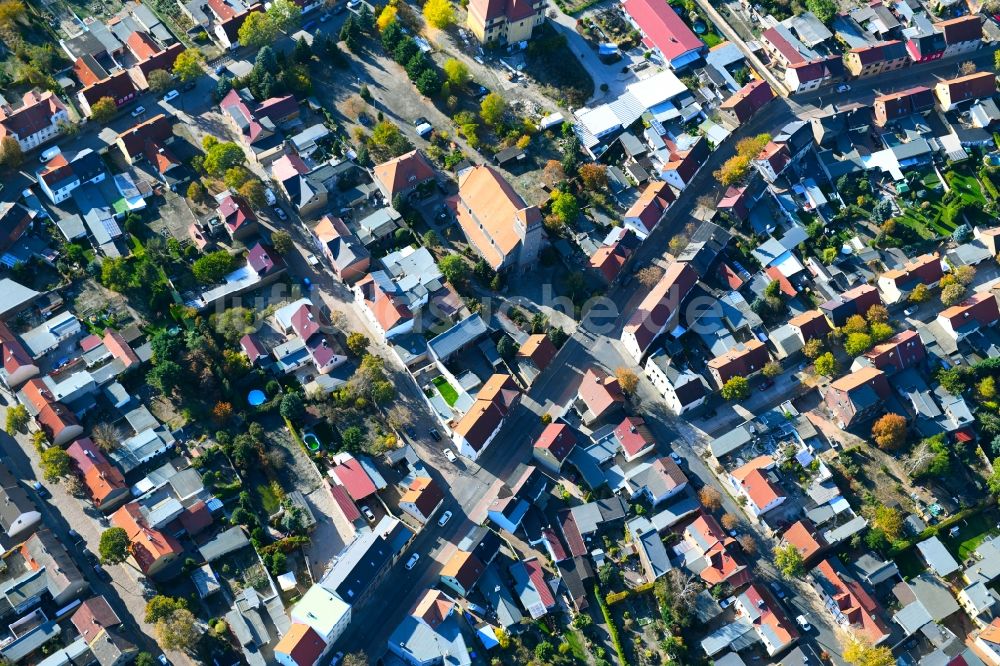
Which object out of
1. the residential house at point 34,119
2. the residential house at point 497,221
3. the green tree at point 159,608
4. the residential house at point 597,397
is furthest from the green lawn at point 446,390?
the residential house at point 34,119

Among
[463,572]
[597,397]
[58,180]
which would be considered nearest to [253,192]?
[58,180]

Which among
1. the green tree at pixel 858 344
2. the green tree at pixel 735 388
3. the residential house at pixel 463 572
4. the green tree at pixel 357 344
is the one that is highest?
the green tree at pixel 357 344

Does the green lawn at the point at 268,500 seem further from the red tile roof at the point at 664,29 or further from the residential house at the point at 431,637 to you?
the red tile roof at the point at 664,29

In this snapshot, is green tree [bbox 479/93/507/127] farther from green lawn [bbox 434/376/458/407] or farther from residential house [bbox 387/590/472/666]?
residential house [bbox 387/590/472/666]

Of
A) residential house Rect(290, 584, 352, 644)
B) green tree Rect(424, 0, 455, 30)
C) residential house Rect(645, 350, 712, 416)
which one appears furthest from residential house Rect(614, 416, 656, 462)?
green tree Rect(424, 0, 455, 30)

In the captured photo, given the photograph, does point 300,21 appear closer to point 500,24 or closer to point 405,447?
point 500,24
